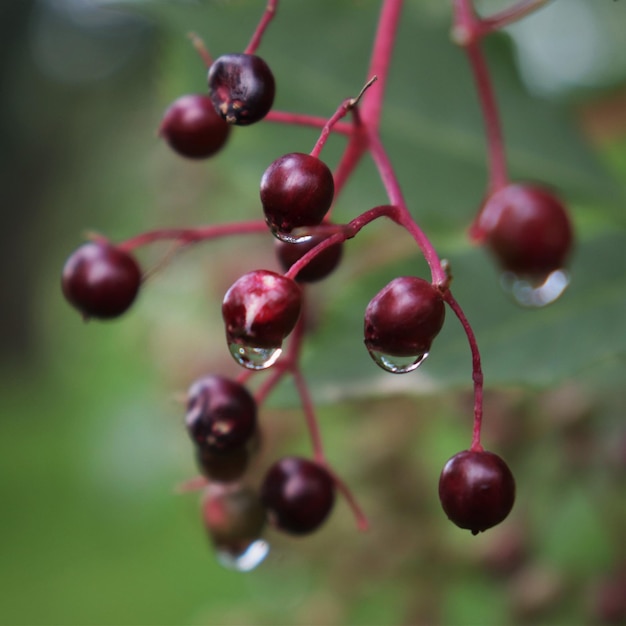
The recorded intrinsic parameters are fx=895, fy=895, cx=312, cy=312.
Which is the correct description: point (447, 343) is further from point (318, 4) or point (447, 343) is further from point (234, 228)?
point (318, 4)

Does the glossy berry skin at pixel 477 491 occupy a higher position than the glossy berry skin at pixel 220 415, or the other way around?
the glossy berry skin at pixel 220 415

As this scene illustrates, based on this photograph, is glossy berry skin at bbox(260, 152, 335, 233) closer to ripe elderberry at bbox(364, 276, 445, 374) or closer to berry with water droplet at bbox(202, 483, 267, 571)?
ripe elderberry at bbox(364, 276, 445, 374)

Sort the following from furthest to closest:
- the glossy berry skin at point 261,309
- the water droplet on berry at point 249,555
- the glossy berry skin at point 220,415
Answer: the water droplet on berry at point 249,555, the glossy berry skin at point 220,415, the glossy berry skin at point 261,309

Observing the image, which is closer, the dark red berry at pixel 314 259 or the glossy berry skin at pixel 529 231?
the dark red berry at pixel 314 259

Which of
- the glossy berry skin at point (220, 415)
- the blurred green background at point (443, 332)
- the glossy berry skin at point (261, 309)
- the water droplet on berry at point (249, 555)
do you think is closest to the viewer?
the glossy berry skin at point (261, 309)

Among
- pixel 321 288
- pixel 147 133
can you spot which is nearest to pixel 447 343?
pixel 321 288

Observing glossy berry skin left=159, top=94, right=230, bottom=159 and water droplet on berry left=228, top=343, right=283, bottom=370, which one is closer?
water droplet on berry left=228, top=343, right=283, bottom=370

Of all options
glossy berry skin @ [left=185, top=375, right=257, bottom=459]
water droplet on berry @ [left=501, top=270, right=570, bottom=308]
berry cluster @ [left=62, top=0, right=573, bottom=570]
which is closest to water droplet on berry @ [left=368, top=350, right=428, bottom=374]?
berry cluster @ [left=62, top=0, right=573, bottom=570]

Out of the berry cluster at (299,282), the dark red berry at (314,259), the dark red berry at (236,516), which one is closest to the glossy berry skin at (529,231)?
the berry cluster at (299,282)

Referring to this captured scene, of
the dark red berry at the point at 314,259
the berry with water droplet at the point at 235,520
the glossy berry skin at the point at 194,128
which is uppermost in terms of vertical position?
the glossy berry skin at the point at 194,128

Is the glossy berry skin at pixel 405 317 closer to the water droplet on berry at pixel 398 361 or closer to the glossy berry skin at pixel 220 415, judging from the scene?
the water droplet on berry at pixel 398 361
